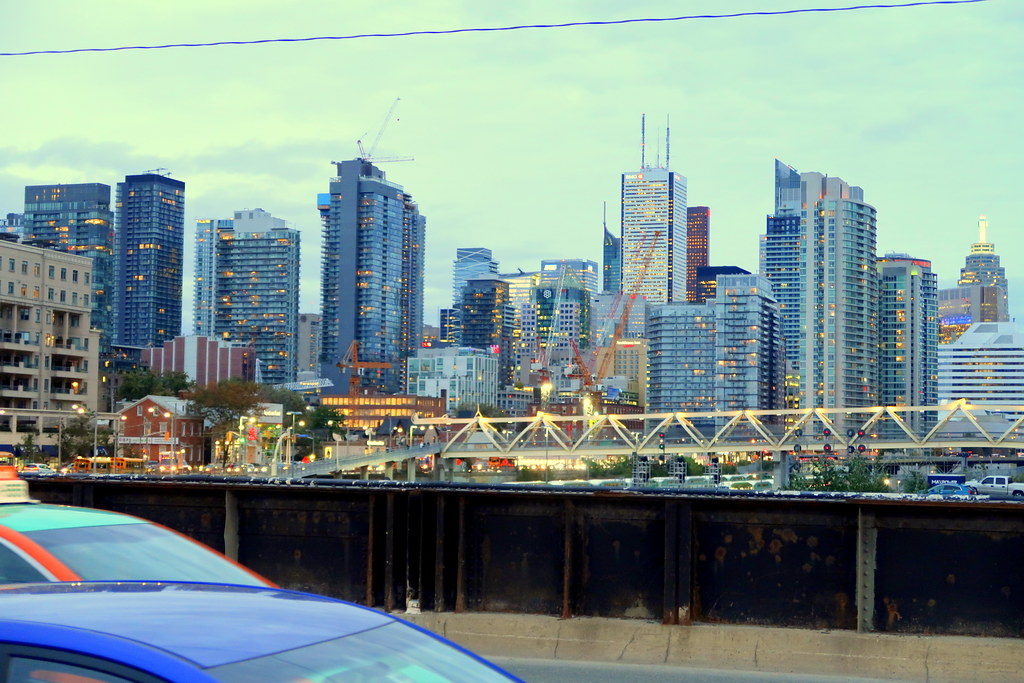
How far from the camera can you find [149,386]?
167375 mm

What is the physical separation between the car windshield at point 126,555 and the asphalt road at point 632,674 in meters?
4.09

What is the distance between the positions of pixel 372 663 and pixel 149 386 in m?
170

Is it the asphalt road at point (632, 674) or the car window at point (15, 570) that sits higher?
the car window at point (15, 570)

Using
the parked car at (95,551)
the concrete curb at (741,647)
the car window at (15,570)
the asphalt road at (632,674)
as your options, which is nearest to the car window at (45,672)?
the parked car at (95,551)

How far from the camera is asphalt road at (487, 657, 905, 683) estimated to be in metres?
11.5

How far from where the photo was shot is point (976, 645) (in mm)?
11555

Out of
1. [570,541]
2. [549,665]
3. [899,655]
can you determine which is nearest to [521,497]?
[570,541]

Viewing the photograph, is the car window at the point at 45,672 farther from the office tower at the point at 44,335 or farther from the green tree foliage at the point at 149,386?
the green tree foliage at the point at 149,386

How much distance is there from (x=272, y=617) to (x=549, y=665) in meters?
8.39

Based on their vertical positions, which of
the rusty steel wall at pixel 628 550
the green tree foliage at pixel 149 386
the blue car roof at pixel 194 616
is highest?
the blue car roof at pixel 194 616

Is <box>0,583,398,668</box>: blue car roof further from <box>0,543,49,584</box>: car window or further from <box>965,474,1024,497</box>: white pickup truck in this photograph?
<box>965,474,1024,497</box>: white pickup truck

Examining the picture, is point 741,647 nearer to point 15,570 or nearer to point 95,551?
point 95,551

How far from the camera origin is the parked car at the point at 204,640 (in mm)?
3665

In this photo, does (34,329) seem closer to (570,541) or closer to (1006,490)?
(1006,490)
